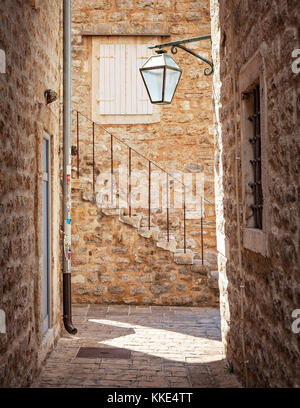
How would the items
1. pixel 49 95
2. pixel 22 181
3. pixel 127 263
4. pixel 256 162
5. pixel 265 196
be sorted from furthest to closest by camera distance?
1. pixel 127 263
2. pixel 49 95
3. pixel 22 181
4. pixel 256 162
5. pixel 265 196

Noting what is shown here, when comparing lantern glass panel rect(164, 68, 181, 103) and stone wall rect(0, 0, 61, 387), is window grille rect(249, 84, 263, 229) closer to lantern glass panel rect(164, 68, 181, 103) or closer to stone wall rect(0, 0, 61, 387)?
lantern glass panel rect(164, 68, 181, 103)

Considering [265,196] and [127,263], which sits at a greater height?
[265,196]

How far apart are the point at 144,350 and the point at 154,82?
3.16 metres

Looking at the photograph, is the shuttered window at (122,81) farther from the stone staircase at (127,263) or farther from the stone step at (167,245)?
the stone step at (167,245)

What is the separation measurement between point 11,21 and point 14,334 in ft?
8.03

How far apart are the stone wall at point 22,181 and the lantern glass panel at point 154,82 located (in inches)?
45.3

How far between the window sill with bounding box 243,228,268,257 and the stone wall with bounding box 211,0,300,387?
0.05 feet

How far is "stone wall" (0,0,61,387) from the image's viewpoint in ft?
12.3

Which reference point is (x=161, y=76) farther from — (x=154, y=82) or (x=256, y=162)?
(x=256, y=162)

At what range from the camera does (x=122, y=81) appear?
33.7 feet

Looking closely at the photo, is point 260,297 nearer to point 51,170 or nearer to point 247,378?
point 247,378

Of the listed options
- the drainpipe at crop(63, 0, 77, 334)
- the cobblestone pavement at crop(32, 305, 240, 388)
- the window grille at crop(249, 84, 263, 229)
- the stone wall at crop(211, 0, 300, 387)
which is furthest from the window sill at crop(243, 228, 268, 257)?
the drainpipe at crop(63, 0, 77, 334)

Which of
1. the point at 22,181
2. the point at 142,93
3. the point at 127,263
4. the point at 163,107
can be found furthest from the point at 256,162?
the point at 142,93

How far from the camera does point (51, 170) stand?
601cm
